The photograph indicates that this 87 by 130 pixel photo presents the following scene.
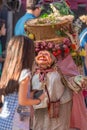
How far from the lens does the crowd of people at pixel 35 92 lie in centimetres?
337

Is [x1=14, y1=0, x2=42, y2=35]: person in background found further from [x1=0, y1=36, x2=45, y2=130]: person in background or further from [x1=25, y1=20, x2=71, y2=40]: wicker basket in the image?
[x1=0, y1=36, x2=45, y2=130]: person in background

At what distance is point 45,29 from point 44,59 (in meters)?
0.43

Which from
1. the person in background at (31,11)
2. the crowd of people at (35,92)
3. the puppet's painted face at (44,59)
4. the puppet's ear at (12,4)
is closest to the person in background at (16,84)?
the crowd of people at (35,92)

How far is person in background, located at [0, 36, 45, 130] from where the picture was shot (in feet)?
11.0

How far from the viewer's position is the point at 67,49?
174 inches

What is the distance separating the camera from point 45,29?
4426 millimetres

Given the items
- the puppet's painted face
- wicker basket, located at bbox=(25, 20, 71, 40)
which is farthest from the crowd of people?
wicker basket, located at bbox=(25, 20, 71, 40)

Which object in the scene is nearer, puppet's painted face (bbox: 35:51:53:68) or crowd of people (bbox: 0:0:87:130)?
crowd of people (bbox: 0:0:87:130)

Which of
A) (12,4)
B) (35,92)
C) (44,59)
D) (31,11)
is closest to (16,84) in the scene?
(35,92)

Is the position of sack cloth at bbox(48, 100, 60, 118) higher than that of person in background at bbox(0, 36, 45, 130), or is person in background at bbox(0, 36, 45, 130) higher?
person in background at bbox(0, 36, 45, 130)

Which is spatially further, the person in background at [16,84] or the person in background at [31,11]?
the person in background at [31,11]

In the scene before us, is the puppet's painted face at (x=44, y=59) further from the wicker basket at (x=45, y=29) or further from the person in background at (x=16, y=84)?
the person in background at (x=16, y=84)

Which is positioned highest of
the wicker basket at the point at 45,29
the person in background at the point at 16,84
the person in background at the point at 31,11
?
the person in background at the point at 31,11

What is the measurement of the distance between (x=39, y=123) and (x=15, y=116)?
967mm
